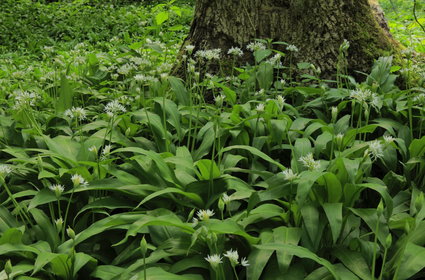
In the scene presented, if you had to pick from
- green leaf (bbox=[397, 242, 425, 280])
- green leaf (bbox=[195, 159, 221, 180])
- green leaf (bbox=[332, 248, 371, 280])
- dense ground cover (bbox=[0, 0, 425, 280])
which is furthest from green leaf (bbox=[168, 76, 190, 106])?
green leaf (bbox=[397, 242, 425, 280])

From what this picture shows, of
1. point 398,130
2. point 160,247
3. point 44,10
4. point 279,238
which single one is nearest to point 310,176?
point 279,238

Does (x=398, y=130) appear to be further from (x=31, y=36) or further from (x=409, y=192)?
(x=31, y=36)

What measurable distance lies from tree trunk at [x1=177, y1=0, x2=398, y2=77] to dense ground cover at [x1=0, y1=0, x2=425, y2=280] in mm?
169

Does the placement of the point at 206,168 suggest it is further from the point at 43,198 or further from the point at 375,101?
the point at 375,101

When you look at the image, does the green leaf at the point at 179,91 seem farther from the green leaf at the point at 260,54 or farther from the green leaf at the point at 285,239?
the green leaf at the point at 285,239

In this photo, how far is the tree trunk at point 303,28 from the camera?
127 inches

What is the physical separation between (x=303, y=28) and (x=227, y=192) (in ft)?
5.44

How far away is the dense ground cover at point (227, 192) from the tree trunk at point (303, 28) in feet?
0.56

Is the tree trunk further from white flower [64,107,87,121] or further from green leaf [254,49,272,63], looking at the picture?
white flower [64,107,87,121]

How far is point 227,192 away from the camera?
2.13 m

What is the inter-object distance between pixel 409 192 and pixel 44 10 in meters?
9.38

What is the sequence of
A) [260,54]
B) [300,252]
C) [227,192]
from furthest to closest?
[260,54] < [227,192] < [300,252]

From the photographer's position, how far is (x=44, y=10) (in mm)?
9758

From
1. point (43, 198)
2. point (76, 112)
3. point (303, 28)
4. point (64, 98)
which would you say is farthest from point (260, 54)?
point (43, 198)
